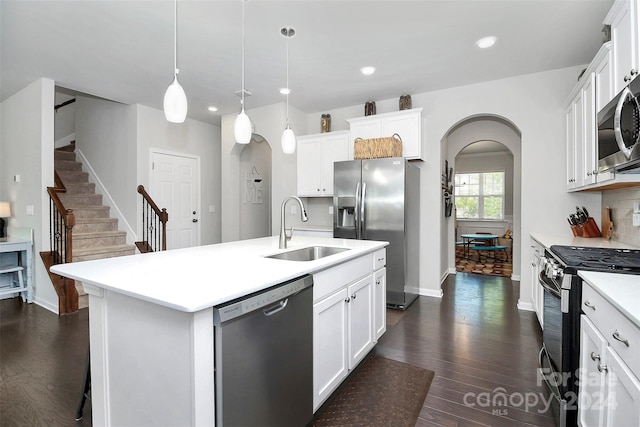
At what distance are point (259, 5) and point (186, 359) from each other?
2.44m

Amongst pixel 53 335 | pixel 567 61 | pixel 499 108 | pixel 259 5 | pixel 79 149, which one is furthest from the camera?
pixel 79 149

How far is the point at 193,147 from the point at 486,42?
475 centimetres

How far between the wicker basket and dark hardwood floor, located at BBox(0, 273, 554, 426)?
191cm

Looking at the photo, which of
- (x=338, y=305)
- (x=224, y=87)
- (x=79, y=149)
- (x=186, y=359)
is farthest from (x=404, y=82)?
(x=79, y=149)

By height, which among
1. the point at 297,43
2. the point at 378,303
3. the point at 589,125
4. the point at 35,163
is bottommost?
the point at 378,303

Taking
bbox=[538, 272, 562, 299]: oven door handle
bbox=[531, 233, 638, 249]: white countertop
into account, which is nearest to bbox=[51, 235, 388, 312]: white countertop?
bbox=[538, 272, 562, 299]: oven door handle

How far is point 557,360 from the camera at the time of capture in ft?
5.93

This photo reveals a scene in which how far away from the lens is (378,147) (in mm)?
3881

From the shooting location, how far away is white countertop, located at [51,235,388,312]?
3.74 feet

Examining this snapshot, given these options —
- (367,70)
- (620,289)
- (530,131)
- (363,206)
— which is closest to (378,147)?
(363,206)

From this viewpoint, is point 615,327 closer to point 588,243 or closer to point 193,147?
point 588,243

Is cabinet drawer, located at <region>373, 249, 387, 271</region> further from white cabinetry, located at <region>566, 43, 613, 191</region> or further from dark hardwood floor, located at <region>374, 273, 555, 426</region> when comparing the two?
white cabinetry, located at <region>566, 43, 613, 191</region>

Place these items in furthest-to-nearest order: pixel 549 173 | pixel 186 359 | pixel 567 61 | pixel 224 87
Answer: pixel 224 87
pixel 549 173
pixel 567 61
pixel 186 359

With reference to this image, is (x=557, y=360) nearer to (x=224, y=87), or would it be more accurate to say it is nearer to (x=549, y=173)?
(x=549, y=173)
